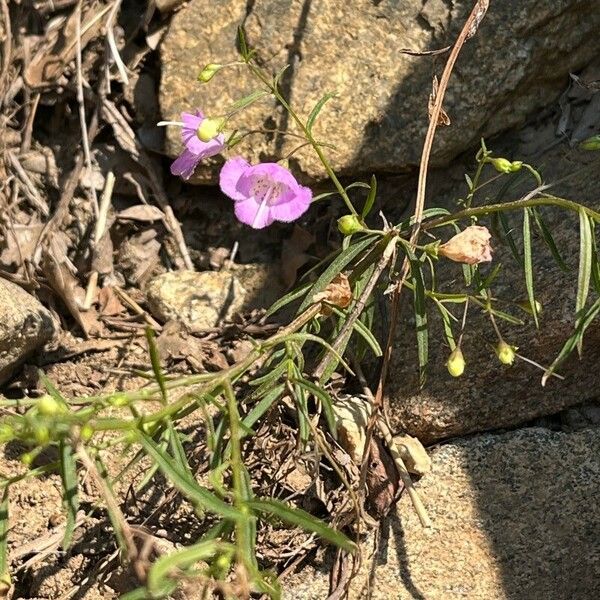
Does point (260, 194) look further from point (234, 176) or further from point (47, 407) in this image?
point (47, 407)

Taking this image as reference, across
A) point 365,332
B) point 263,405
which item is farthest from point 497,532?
point 263,405

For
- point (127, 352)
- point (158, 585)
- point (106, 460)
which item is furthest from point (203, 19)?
point (158, 585)

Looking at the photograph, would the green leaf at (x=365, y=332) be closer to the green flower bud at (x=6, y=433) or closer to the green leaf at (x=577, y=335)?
the green leaf at (x=577, y=335)

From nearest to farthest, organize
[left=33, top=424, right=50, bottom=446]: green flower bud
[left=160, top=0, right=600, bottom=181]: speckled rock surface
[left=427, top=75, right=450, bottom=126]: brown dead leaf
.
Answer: [left=33, top=424, right=50, bottom=446]: green flower bud < [left=427, top=75, right=450, bottom=126]: brown dead leaf < [left=160, top=0, right=600, bottom=181]: speckled rock surface

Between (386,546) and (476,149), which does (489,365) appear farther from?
(476,149)

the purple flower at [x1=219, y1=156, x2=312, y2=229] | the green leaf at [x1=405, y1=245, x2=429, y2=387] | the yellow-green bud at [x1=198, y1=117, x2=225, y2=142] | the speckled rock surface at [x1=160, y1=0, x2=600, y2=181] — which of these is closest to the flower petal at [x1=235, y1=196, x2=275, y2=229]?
the purple flower at [x1=219, y1=156, x2=312, y2=229]

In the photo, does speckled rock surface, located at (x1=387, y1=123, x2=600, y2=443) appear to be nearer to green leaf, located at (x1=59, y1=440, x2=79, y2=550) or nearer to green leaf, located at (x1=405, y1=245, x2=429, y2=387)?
green leaf, located at (x1=405, y1=245, x2=429, y2=387)
